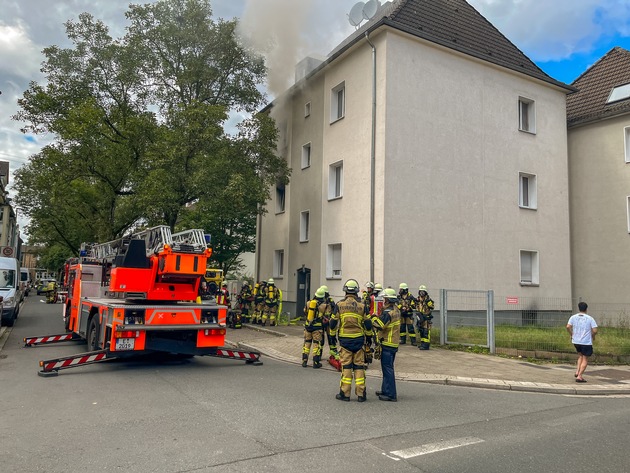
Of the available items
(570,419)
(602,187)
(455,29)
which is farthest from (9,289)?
(602,187)

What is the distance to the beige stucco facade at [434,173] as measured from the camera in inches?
622

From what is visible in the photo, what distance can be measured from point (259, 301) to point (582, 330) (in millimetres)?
11116

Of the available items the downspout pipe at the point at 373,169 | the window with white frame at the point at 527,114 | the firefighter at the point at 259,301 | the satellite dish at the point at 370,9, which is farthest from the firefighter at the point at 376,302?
the satellite dish at the point at 370,9

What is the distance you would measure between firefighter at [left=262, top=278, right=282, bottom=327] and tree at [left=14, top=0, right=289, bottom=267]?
295 cm

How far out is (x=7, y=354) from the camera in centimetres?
1117

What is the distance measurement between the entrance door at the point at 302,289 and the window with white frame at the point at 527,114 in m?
10.1

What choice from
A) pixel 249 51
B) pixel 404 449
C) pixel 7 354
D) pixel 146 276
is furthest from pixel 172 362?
pixel 249 51

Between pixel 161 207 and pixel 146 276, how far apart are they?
7359mm

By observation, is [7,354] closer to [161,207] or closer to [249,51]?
[161,207]

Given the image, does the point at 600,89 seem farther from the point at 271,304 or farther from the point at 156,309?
the point at 156,309

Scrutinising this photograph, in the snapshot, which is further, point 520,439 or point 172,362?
point 172,362

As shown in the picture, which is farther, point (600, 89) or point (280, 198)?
point (280, 198)

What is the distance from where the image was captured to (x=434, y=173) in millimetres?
16484

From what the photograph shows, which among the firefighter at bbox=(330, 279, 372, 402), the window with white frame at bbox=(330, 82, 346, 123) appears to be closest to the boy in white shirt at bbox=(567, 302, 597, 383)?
the firefighter at bbox=(330, 279, 372, 402)
